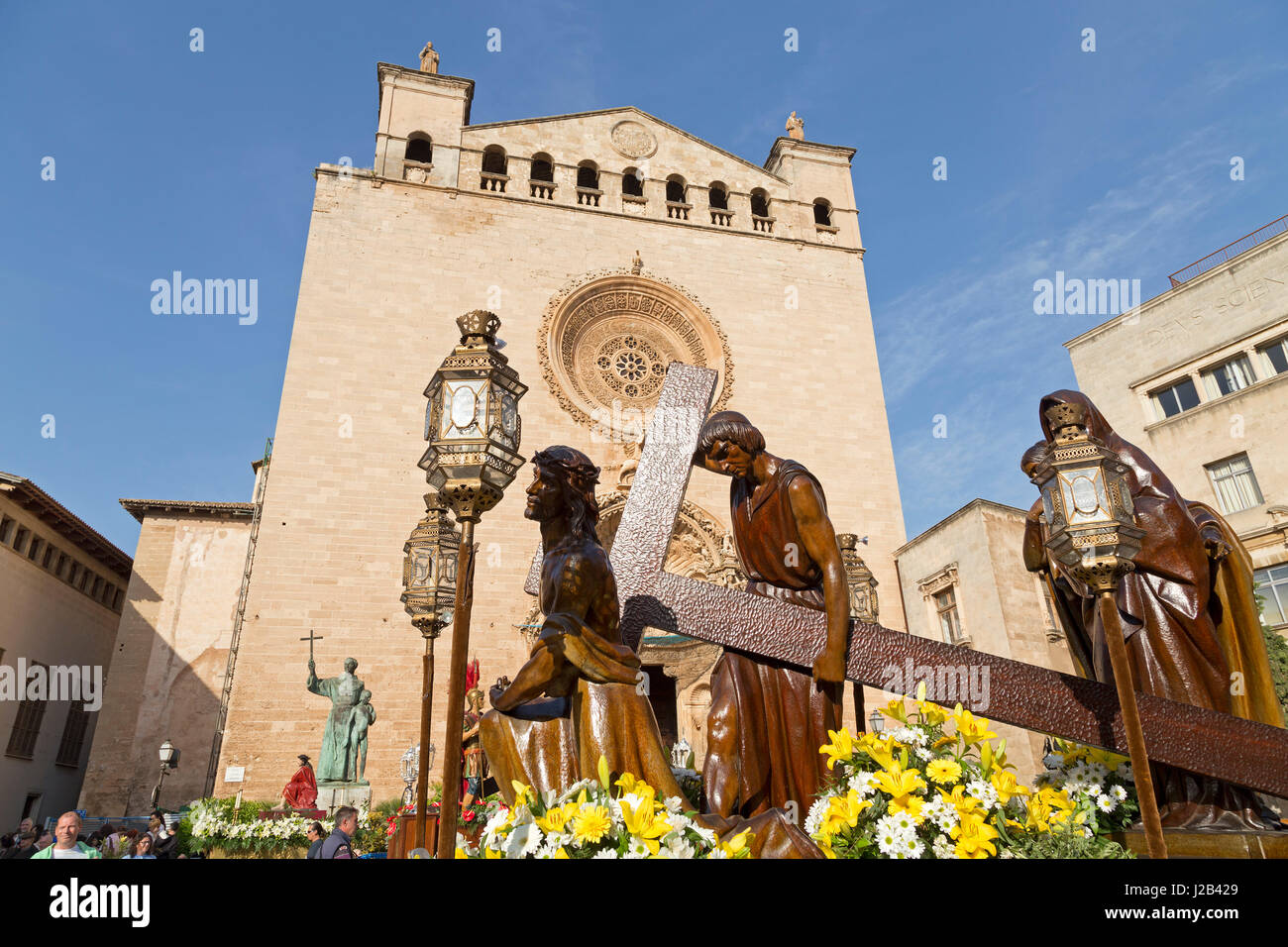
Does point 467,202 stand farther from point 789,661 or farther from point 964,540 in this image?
point 789,661

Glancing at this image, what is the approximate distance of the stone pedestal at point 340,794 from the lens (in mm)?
11641

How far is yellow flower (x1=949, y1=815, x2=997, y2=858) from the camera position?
8.56 ft

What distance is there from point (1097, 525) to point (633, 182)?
21.0 metres

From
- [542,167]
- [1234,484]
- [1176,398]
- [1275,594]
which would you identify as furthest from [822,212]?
[1275,594]

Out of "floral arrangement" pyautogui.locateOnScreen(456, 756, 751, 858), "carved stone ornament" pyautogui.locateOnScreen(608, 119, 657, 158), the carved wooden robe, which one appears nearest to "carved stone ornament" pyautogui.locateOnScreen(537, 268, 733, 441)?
"carved stone ornament" pyautogui.locateOnScreen(608, 119, 657, 158)

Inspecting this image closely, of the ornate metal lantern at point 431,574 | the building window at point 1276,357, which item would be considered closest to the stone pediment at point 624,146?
the building window at point 1276,357

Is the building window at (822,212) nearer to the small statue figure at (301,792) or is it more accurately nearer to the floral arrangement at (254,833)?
the small statue figure at (301,792)

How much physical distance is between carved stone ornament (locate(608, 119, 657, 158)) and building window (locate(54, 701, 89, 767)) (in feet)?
74.2

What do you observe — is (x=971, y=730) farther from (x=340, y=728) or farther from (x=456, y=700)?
(x=340, y=728)

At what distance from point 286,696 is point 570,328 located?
10.7m

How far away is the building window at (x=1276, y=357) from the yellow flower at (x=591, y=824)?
21881 mm

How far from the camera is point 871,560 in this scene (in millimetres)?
18562

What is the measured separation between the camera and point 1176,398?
19.9 m

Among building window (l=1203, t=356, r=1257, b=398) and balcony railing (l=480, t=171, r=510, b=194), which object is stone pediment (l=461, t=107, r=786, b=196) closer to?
balcony railing (l=480, t=171, r=510, b=194)
